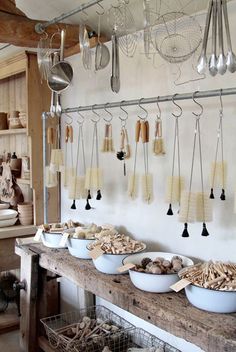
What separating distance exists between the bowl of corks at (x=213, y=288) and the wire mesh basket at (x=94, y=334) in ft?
3.04

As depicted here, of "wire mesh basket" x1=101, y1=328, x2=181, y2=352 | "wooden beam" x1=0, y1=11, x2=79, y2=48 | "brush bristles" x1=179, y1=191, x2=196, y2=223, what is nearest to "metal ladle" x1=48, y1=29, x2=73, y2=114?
"wooden beam" x1=0, y1=11, x2=79, y2=48

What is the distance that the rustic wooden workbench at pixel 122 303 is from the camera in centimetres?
131

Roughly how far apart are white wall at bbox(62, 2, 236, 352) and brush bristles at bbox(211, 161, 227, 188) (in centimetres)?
9

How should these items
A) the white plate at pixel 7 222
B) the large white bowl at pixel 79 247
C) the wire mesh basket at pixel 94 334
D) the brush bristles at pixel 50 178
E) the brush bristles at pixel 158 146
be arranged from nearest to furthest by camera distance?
the brush bristles at pixel 158 146 < the large white bowl at pixel 79 247 < the wire mesh basket at pixel 94 334 < the brush bristles at pixel 50 178 < the white plate at pixel 7 222

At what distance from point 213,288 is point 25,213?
6.08ft

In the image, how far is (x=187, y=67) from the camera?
1892 mm

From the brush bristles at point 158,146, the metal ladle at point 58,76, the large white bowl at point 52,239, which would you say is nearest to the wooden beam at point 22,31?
the metal ladle at point 58,76

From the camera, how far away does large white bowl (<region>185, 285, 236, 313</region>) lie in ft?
4.53

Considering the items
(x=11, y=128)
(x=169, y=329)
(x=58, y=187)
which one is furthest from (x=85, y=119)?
(x=169, y=329)

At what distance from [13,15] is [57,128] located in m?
0.79

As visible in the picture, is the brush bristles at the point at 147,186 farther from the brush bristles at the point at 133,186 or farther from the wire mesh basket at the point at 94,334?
the wire mesh basket at the point at 94,334

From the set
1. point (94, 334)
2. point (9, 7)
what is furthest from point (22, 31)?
point (94, 334)

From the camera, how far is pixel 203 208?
167 centimetres

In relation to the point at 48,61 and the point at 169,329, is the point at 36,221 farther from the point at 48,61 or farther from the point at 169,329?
the point at 169,329
